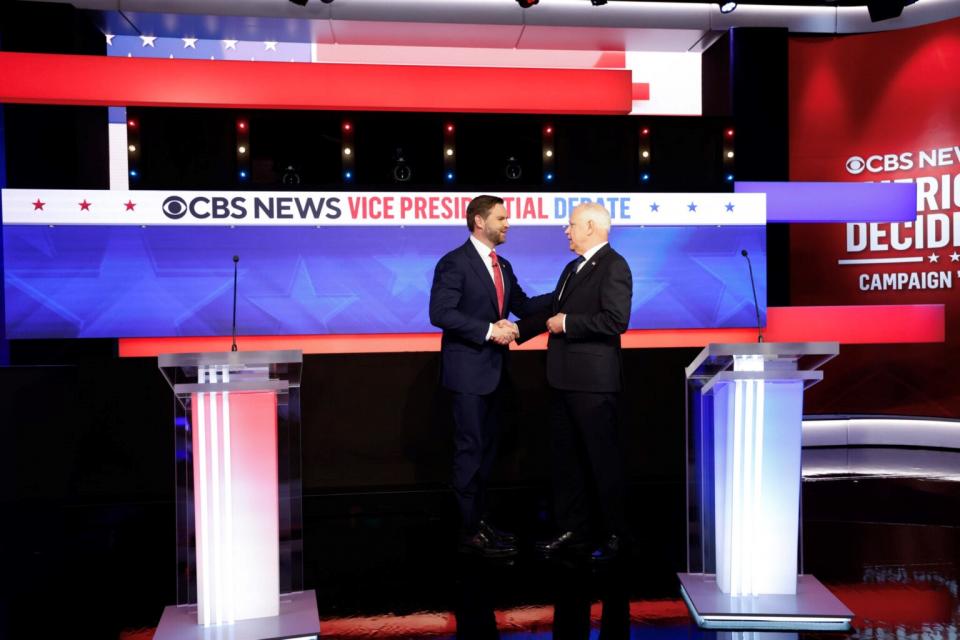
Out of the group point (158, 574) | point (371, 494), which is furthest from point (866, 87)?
point (158, 574)

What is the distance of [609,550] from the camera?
3299 millimetres

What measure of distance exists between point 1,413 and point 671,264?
405cm

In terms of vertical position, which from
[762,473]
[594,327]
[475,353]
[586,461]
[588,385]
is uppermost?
[594,327]

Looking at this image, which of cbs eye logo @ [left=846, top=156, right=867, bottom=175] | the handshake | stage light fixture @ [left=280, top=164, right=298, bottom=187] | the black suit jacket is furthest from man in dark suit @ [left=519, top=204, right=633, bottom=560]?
cbs eye logo @ [left=846, top=156, right=867, bottom=175]

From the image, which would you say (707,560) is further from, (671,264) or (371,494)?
Result: (671,264)

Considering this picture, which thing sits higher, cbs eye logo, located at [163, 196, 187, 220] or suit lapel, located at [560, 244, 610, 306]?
cbs eye logo, located at [163, 196, 187, 220]

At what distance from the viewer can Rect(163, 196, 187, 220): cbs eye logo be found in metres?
4.82

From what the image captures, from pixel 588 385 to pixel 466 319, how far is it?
1.90ft

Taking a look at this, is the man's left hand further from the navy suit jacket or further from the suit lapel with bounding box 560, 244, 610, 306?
the navy suit jacket

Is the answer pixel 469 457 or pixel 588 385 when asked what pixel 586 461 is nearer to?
pixel 588 385

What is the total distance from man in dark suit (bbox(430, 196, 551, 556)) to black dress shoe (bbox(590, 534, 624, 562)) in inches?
13.9

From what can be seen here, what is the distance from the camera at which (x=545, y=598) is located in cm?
285

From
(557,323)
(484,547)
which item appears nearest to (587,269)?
(557,323)

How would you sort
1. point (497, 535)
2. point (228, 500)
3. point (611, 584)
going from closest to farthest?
point (228, 500) → point (611, 584) → point (497, 535)
